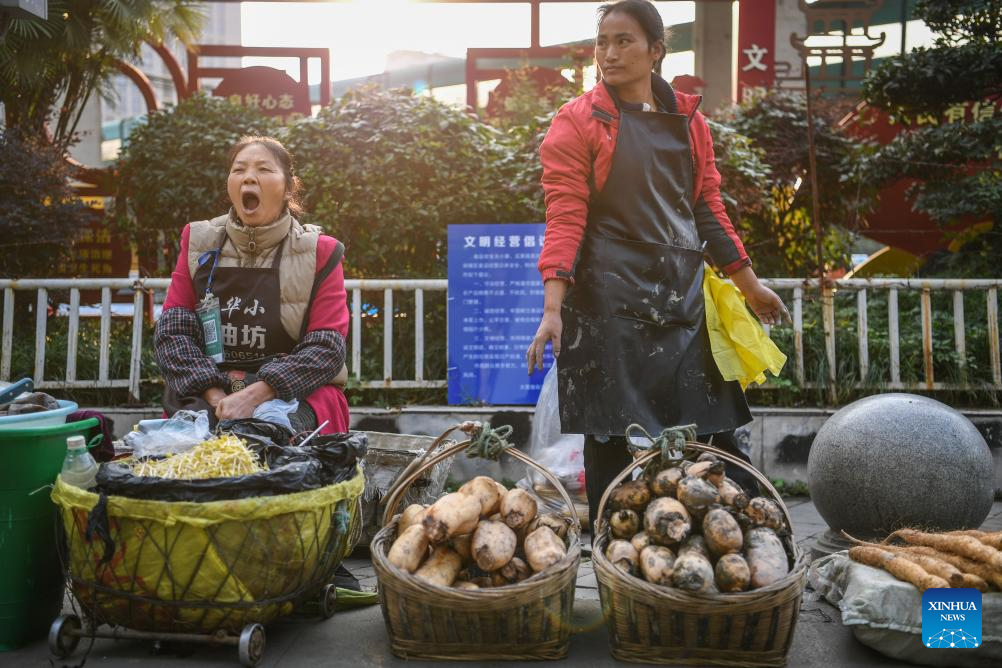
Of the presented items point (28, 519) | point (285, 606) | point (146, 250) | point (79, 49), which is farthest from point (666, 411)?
point (79, 49)

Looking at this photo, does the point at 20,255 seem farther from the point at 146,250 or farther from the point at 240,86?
the point at 240,86

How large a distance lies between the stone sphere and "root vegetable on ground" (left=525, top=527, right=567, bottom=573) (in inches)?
64.0

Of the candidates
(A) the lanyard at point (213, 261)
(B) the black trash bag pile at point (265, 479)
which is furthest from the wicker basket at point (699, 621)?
(A) the lanyard at point (213, 261)

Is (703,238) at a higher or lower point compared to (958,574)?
higher

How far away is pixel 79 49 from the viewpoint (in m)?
10.5

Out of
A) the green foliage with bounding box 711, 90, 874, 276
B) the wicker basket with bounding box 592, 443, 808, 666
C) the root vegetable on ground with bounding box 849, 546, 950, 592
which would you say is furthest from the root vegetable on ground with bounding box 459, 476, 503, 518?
the green foliage with bounding box 711, 90, 874, 276

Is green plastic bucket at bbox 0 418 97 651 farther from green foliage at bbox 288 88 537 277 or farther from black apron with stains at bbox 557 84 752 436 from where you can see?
green foliage at bbox 288 88 537 277

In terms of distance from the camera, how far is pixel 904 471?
3.84 m

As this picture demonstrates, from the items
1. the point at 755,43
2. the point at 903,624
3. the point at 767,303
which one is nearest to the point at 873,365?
the point at 767,303

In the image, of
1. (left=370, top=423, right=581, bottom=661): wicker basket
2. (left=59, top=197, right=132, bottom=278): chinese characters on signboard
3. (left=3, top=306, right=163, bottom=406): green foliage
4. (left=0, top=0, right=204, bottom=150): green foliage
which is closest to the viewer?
(left=370, top=423, right=581, bottom=661): wicker basket

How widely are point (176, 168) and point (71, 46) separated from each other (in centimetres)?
357

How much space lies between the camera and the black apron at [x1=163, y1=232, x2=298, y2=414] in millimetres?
3867

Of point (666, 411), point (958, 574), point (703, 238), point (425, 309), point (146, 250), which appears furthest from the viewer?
point (146, 250)

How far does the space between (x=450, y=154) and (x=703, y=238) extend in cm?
358
